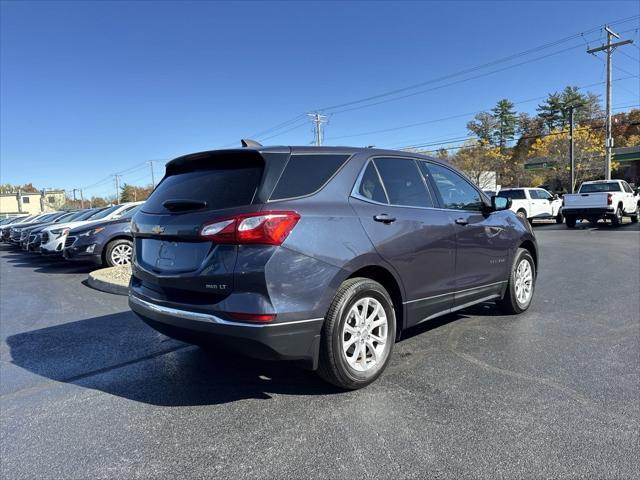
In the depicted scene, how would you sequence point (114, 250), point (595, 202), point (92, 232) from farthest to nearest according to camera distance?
1. point (595, 202)
2. point (114, 250)
3. point (92, 232)

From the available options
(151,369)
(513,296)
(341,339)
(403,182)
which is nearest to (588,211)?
(513,296)

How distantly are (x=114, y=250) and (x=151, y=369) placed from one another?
281 inches

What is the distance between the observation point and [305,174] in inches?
127

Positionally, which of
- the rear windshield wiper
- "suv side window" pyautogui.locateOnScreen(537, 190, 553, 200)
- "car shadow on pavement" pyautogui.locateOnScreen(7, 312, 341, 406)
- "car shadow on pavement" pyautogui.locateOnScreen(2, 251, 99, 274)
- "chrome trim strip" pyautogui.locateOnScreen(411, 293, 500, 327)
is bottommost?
"car shadow on pavement" pyautogui.locateOnScreen(2, 251, 99, 274)

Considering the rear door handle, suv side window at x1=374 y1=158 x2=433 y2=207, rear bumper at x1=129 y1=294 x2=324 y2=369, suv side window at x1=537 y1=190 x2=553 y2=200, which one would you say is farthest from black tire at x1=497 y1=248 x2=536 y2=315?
suv side window at x1=537 y1=190 x2=553 y2=200

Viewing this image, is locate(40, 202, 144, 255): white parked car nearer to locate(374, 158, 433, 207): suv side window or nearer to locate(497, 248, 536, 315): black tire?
locate(374, 158, 433, 207): suv side window

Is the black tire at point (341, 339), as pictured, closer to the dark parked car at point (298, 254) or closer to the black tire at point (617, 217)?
the dark parked car at point (298, 254)

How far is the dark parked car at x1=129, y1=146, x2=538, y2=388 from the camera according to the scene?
284cm

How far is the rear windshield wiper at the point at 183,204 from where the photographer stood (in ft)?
10.3

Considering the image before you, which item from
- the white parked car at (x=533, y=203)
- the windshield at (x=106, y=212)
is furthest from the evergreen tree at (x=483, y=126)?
the windshield at (x=106, y=212)

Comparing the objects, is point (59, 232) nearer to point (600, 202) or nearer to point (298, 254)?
point (298, 254)

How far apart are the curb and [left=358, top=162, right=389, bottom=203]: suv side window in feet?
18.1

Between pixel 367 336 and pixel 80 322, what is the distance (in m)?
4.25

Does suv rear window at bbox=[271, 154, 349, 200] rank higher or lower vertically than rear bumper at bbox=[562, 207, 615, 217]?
higher
